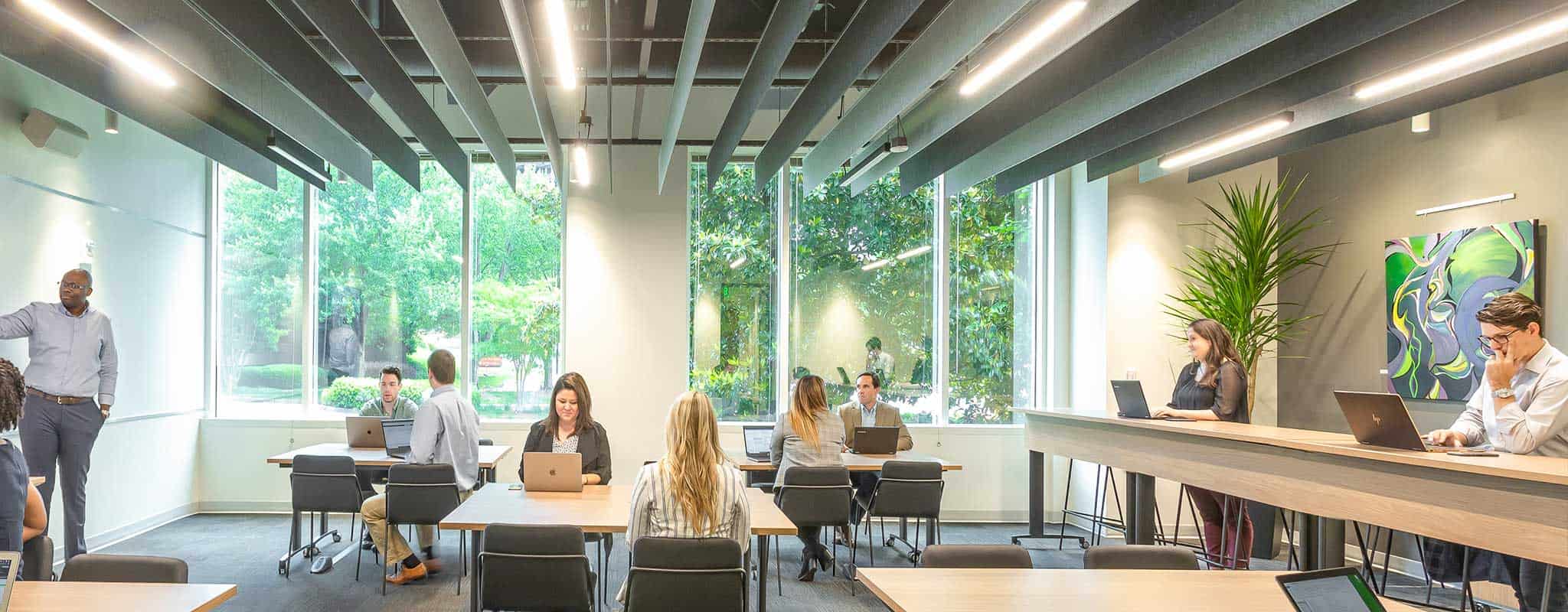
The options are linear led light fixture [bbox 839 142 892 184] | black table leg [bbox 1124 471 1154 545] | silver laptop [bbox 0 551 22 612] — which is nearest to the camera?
silver laptop [bbox 0 551 22 612]

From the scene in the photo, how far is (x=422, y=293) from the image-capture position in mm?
8977

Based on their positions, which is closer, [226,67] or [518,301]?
[226,67]

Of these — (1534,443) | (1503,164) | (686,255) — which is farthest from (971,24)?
(686,255)

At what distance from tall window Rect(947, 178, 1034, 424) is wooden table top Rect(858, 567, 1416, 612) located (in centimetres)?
576

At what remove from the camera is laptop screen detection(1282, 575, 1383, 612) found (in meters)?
1.96

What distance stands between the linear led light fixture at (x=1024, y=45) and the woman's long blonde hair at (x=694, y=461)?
2146mm

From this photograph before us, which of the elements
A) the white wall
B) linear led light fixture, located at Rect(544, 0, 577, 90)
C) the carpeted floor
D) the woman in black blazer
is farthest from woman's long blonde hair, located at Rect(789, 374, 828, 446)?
the white wall

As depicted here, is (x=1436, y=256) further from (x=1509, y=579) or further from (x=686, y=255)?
(x=686, y=255)

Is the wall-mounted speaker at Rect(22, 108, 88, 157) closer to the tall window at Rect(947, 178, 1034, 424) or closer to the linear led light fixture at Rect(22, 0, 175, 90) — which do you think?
the linear led light fixture at Rect(22, 0, 175, 90)

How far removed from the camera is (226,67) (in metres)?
4.84

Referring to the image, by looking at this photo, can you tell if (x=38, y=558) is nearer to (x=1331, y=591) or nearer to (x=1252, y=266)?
(x=1331, y=591)

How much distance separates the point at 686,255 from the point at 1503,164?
635 cm

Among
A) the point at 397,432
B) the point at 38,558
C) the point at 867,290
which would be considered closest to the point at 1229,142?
the point at 867,290

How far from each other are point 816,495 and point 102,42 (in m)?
4.40
